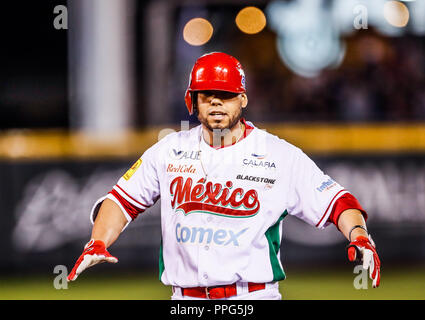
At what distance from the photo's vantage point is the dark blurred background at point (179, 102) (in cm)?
817

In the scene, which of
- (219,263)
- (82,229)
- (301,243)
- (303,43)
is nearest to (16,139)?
(82,229)

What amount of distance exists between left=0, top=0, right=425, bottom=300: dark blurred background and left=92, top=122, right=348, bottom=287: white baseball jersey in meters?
3.69

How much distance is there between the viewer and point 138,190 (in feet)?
13.4

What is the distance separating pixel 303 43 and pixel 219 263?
7.03m

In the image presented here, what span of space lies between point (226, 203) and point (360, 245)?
0.76 m

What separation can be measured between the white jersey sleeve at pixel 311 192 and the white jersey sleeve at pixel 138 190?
2.56 ft

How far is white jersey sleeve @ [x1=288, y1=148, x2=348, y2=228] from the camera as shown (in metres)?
3.89

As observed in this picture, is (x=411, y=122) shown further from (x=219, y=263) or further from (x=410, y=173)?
(x=219, y=263)

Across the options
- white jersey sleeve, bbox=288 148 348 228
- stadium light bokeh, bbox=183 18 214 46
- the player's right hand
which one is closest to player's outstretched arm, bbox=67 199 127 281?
the player's right hand

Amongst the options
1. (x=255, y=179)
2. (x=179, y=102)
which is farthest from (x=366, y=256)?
(x=179, y=102)

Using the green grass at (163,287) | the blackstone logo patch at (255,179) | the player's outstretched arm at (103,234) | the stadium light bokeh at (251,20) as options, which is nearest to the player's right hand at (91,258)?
the player's outstretched arm at (103,234)

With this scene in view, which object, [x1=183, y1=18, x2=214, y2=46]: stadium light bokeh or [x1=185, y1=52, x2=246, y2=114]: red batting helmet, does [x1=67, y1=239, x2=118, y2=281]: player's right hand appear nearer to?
[x1=185, y1=52, x2=246, y2=114]: red batting helmet

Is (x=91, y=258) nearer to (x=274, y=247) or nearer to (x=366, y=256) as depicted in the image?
(x=274, y=247)

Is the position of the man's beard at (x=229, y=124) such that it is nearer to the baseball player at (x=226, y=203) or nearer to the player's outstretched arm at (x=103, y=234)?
the baseball player at (x=226, y=203)
